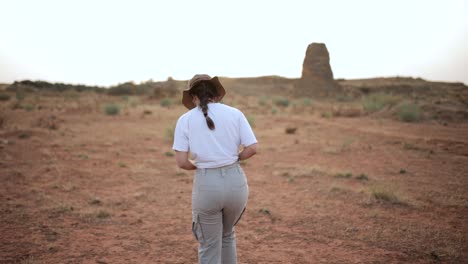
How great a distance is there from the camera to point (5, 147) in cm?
1105

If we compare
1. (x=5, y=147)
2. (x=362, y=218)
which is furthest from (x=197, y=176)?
(x=5, y=147)

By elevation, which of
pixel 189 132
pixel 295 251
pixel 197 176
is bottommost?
pixel 295 251

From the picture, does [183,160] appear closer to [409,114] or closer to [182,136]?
[182,136]

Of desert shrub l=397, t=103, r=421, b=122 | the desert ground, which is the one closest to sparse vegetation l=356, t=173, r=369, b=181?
the desert ground

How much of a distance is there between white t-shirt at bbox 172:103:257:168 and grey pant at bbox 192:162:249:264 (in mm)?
82

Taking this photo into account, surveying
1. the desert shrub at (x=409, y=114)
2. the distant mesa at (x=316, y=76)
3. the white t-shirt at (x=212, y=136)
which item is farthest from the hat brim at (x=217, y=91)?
the distant mesa at (x=316, y=76)

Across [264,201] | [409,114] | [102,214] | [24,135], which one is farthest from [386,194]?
[409,114]

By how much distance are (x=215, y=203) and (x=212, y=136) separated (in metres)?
0.47

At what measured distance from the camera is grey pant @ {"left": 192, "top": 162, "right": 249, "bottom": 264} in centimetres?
255

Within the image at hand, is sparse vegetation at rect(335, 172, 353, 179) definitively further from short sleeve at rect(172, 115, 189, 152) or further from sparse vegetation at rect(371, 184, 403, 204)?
short sleeve at rect(172, 115, 189, 152)

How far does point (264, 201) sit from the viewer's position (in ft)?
21.5

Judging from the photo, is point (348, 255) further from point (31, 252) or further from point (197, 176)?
point (31, 252)

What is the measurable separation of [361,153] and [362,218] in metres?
5.52

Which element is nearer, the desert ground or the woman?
the woman
